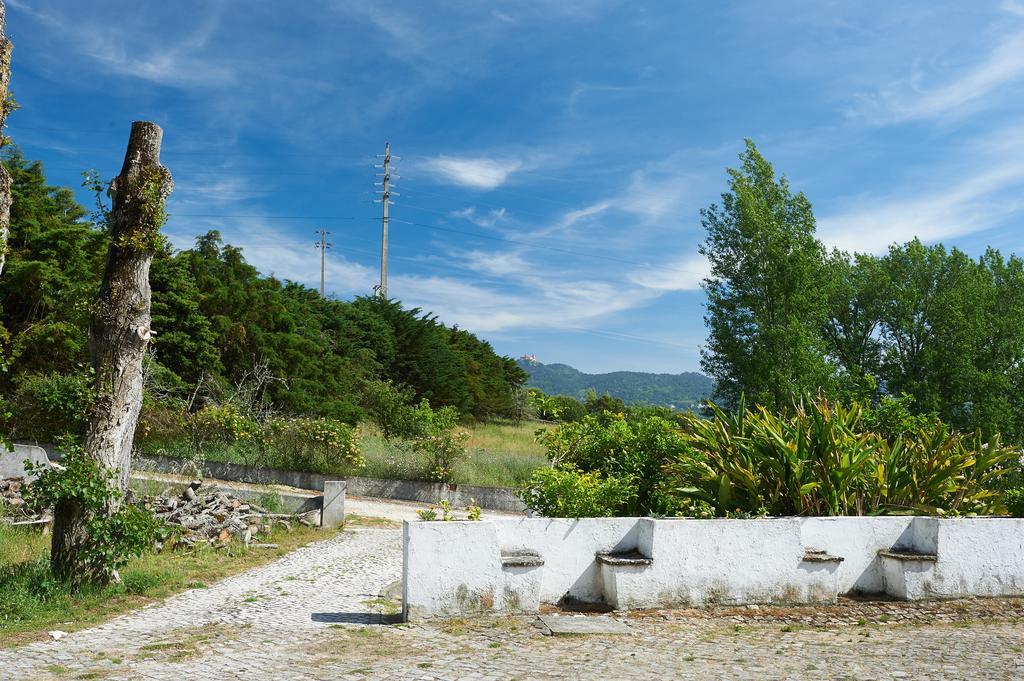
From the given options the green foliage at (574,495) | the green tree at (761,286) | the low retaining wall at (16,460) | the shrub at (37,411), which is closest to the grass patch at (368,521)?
the green foliage at (574,495)

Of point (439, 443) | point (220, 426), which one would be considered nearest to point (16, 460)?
point (220, 426)

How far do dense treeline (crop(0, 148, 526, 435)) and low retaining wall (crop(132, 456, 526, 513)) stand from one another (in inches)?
105

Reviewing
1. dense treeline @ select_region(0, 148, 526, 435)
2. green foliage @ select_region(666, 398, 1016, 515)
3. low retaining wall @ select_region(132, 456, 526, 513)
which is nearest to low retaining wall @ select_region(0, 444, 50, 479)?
dense treeline @ select_region(0, 148, 526, 435)

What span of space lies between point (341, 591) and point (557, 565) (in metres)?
2.42

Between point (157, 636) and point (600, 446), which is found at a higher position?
point (600, 446)

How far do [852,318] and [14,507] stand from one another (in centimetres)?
2878

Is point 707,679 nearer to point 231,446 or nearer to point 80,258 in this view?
point 231,446

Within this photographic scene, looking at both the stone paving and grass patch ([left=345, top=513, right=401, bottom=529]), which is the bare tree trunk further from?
grass patch ([left=345, top=513, right=401, bottom=529])

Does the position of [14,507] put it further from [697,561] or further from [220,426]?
[697,561]

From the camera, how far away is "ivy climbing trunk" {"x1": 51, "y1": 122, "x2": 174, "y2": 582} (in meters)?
7.91

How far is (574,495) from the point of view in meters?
8.06

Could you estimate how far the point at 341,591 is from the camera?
8.09 m

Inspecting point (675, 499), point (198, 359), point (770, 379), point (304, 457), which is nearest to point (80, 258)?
point (198, 359)

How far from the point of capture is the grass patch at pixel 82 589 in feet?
21.9
